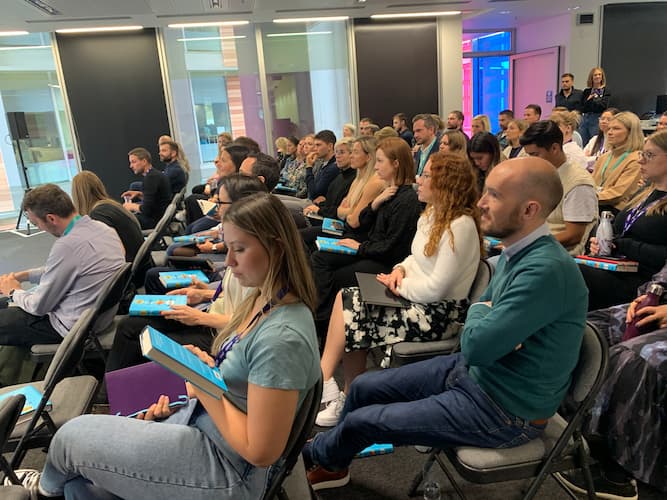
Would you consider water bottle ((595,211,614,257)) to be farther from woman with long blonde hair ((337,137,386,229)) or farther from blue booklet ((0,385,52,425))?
blue booklet ((0,385,52,425))

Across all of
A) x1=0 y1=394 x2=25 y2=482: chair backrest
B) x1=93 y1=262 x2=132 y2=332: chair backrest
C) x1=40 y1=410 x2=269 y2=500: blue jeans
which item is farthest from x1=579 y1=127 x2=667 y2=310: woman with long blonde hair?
x1=0 y1=394 x2=25 y2=482: chair backrest

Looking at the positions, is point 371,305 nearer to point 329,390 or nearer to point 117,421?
point 329,390

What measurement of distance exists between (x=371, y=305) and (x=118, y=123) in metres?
7.46

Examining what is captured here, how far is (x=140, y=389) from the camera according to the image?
1.70m

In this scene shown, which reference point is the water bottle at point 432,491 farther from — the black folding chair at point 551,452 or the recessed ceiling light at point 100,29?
the recessed ceiling light at point 100,29

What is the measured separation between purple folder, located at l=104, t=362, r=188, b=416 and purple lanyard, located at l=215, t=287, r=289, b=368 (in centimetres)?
20

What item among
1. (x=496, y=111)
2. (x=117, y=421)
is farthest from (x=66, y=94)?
(x=496, y=111)

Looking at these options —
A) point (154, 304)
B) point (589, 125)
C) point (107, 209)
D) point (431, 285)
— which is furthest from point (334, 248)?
point (589, 125)

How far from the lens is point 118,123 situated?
840 centimetres

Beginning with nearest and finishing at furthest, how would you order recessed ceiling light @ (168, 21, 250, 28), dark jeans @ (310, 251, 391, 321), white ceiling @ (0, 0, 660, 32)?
dark jeans @ (310, 251, 391, 321), white ceiling @ (0, 0, 660, 32), recessed ceiling light @ (168, 21, 250, 28)

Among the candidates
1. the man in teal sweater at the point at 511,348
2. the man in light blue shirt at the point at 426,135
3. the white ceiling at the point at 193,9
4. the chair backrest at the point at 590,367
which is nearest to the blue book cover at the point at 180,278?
the man in teal sweater at the point at 511,348

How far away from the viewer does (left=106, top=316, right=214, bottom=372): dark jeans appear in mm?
2480

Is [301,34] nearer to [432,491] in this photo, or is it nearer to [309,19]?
[309,19]

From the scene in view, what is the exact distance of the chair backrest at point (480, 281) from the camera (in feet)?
7.43
